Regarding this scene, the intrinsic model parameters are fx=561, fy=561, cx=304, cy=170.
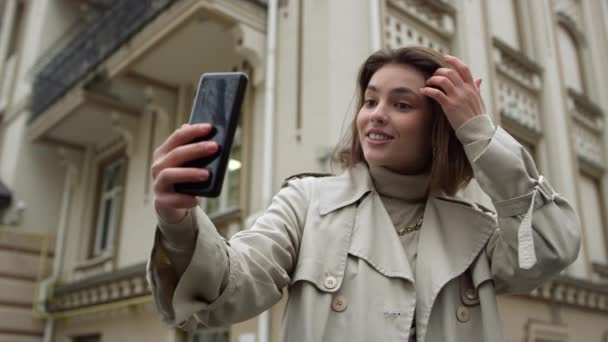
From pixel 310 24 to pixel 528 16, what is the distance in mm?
5180

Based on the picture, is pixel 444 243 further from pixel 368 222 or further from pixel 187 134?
pixel 187 134

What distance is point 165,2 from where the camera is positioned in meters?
7.05

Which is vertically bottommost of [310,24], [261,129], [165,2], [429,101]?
[429,101]

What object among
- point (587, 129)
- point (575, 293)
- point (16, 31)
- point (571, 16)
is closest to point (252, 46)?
point (575, 293)

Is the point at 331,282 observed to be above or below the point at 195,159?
below

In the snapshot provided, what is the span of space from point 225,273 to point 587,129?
1039 centimetres

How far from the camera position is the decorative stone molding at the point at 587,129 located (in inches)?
383

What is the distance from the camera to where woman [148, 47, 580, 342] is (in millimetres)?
1186

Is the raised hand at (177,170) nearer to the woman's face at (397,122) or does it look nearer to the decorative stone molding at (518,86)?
the woman's face at (397,122)

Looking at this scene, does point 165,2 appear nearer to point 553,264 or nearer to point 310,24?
point 310,24

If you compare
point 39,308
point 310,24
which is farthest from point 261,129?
point 39,308

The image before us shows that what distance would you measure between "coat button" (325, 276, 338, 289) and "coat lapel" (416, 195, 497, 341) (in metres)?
0.22

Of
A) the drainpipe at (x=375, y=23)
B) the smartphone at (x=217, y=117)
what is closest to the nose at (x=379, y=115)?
the smartphone at (x=217, y=117)

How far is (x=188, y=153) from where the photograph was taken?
107cm
